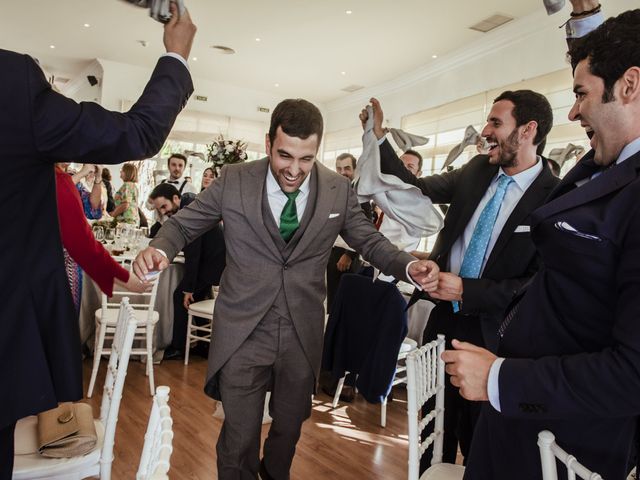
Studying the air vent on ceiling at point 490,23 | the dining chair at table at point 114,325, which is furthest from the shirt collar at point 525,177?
the air vent on ceiling at point 490,23

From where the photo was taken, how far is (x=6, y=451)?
1252mm

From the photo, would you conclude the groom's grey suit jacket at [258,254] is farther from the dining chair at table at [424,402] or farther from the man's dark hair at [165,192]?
the man's dark hair at [165,192]

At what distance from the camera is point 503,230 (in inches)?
76.9

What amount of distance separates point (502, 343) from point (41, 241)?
115 cm

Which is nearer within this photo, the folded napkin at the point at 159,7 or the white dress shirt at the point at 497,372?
the white dress shirt at the point at 497,372

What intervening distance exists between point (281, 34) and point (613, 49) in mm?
7981

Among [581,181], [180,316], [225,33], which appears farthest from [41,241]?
[225,33]

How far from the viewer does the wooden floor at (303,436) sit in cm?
283

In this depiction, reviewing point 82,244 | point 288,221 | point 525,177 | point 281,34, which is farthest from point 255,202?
point 281,34

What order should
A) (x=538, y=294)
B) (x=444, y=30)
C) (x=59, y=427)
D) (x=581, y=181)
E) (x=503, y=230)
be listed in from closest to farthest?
(x=538, y=294) < (x=581, y=181) < (x=59, y=427) < (x=503, y=230) < (x=444, y=30)

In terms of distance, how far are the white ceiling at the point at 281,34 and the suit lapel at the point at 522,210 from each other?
538 cm

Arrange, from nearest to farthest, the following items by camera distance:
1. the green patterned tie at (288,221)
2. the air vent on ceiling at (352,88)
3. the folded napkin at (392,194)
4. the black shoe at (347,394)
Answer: the green patterned tie at (288,221) → the folded napkin at (392,194) → the black shoe at (347,394) → the air vent on ceiling at (352,88)

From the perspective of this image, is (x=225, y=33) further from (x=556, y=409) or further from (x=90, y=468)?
(x=556, y=409)

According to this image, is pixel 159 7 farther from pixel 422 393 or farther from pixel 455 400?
pixel 455 400
